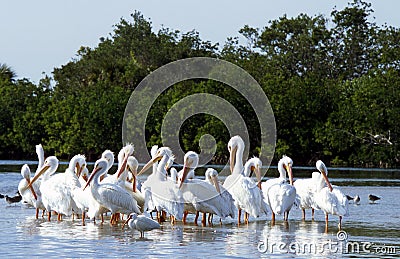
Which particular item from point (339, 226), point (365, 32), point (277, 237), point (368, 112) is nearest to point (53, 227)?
point (277, 237)

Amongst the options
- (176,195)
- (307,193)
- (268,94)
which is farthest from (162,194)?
(268,94)

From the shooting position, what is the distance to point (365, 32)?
57.5m

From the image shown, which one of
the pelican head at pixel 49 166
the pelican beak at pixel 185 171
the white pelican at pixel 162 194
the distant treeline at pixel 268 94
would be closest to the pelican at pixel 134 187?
the white pelican at pixel 162 194

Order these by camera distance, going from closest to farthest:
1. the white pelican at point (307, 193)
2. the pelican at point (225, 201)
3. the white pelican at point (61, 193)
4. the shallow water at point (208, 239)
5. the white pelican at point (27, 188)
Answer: the shallow water at point (208, 239) → the pelican at point (225, 201) → the white pelican at point (61, 193) → the white pelican at point (307, 193) → the white pelican at point (27, 188)

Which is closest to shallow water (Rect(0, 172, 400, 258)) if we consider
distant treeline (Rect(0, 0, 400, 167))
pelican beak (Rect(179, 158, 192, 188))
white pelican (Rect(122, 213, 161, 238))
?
white pelican (Rect(122, 213, 161, 238))

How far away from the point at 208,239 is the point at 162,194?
2217mm

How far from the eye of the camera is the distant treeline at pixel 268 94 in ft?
156

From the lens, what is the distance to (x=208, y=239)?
1359 centimetres

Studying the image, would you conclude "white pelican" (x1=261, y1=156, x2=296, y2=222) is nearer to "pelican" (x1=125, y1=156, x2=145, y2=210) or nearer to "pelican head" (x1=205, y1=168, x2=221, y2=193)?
"pelican head" (x1=205, y1=168, x2=221, y2=193)

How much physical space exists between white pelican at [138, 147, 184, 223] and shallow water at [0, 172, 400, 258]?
0.33 m

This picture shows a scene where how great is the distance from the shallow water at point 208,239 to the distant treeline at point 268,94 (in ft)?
99.5

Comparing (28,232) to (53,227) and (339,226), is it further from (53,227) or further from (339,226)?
(339,226)

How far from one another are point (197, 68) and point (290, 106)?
8555mm

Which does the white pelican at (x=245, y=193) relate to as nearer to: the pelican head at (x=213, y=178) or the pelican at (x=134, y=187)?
the pelican head at (x=213, y=178)
